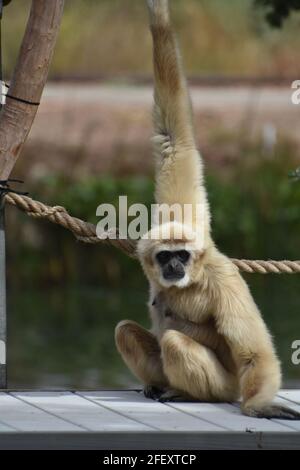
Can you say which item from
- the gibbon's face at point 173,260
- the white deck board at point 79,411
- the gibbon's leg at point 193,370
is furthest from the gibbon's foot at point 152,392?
the gibbon's face at point 173,260

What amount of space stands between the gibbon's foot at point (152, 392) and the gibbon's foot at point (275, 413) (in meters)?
0.66

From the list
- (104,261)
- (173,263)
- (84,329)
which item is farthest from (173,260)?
(104,261)

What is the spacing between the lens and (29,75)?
5.95 m

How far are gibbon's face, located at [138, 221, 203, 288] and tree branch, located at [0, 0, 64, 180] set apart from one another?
0.86 meters

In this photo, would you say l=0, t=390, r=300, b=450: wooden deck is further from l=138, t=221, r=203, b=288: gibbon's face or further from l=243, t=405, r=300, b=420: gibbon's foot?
l=138, t=221, r=203, b=288: gibbon's face

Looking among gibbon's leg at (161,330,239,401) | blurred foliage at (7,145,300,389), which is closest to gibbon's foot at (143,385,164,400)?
gibbon's leg at (161,330,239,401)

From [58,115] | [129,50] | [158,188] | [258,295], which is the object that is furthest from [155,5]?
[129,50]

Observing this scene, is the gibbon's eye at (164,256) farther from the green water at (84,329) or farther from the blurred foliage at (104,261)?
the blurred foliage at (104,261)

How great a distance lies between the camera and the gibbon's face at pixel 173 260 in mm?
5762

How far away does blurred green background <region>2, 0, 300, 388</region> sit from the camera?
1323cm

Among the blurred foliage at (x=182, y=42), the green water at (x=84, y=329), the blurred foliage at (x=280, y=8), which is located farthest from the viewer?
the blurred foliage at (x=182, y=42)

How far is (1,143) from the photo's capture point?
5.98 meters

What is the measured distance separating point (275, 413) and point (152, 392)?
82 centimetres
